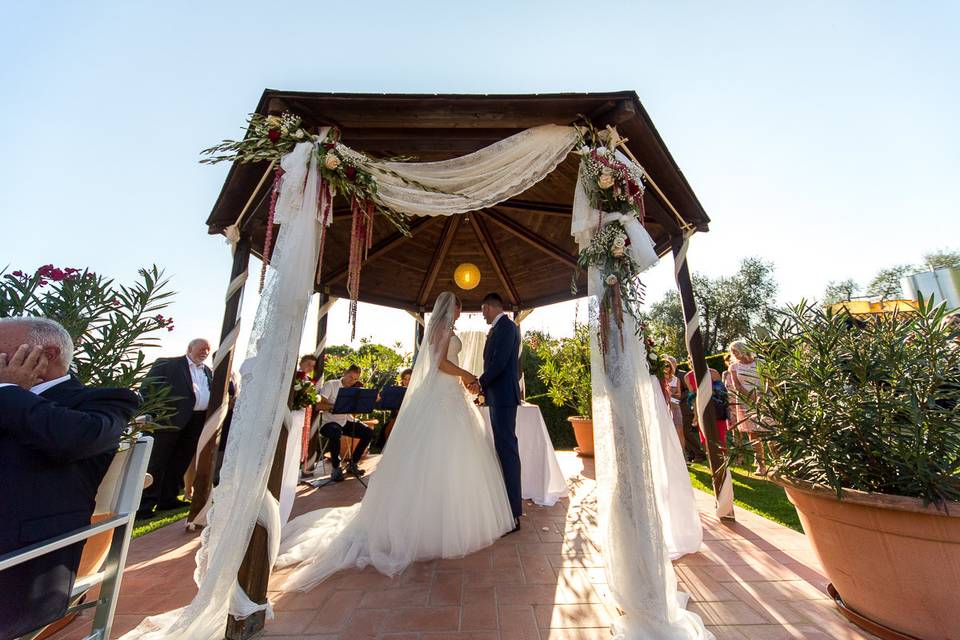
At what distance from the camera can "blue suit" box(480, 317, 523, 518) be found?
12.9 ft

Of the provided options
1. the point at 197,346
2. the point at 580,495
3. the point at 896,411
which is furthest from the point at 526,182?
the point at 197,346

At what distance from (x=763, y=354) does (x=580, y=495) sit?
3.29 m

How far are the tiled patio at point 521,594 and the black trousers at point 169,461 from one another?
1472 millimetres

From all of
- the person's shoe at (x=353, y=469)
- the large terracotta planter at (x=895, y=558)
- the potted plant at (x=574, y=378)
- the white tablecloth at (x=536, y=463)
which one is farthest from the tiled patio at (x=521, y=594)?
the potted plant at (x=574, y=378)

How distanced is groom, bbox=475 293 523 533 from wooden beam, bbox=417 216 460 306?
7.76ft

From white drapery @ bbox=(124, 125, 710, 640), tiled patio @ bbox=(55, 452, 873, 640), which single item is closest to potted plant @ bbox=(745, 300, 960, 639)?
tiled patio @ bbox=(55, 452, 873, 640)

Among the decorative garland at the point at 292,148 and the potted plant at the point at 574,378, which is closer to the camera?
the decorative garland at the point at 292,148

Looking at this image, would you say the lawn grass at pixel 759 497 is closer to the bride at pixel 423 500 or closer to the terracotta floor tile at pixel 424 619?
the bride at pixel 423 500

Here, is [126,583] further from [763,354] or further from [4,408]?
[763,354]

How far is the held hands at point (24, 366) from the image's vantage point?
176cm

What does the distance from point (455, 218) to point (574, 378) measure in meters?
4.25

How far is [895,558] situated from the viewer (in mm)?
1960

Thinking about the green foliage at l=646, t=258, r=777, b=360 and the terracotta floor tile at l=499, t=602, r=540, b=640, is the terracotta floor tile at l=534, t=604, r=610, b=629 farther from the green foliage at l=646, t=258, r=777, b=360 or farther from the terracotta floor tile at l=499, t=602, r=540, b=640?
the green foliage at l=646, t=258, r=777, b=360

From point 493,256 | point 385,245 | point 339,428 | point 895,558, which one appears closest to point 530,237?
point 493,256
